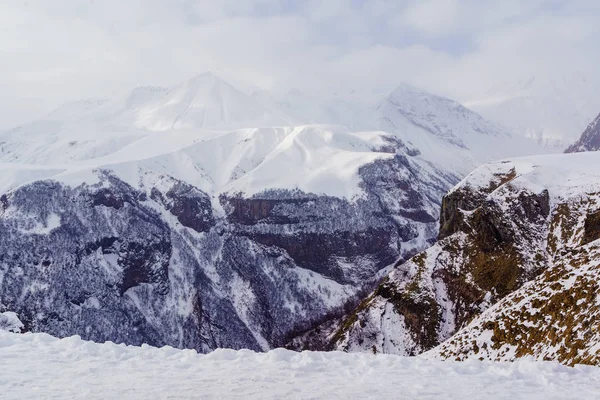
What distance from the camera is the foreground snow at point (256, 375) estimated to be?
16.7 m

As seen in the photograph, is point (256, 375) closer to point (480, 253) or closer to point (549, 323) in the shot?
point (549, 323)

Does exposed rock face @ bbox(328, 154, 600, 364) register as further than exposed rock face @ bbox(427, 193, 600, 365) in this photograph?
Yes

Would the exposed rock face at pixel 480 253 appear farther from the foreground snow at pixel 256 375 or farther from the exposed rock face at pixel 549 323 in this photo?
the foreground snow at pixel 256 375

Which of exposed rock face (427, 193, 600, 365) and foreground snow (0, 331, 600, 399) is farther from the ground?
foreground snow (0, 331, 600, 399)

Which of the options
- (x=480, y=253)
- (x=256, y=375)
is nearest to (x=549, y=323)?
(x=256, y=375)

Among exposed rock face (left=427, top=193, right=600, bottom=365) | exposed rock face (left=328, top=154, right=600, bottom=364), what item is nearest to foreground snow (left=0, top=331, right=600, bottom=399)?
exposed rock face (left=427, top=193, right=600, bottom=365)

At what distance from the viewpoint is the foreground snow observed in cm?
1672

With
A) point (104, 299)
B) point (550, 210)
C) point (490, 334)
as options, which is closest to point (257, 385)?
point (490, 334)

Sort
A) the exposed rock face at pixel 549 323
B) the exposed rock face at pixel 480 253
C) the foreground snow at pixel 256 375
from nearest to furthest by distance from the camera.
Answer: the foreground snow at pixel 256 375, the exposed rock face at pixel 549 323, the exposed rock face at pixel 480 253

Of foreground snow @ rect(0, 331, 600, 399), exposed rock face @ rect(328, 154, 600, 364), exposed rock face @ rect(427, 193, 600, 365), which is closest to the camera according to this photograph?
foreground snow @ rect(0, 331, 600, 399)

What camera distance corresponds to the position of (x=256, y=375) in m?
18.4

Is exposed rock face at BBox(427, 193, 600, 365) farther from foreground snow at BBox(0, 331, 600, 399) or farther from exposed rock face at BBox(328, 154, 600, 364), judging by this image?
exposed rock face at BBox(328, 154, 600, 364)

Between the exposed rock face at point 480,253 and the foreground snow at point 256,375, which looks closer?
the foreground snow at point 256,375

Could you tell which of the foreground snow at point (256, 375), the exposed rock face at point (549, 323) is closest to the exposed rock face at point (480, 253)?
the exposed rock face at point (549, 323)
